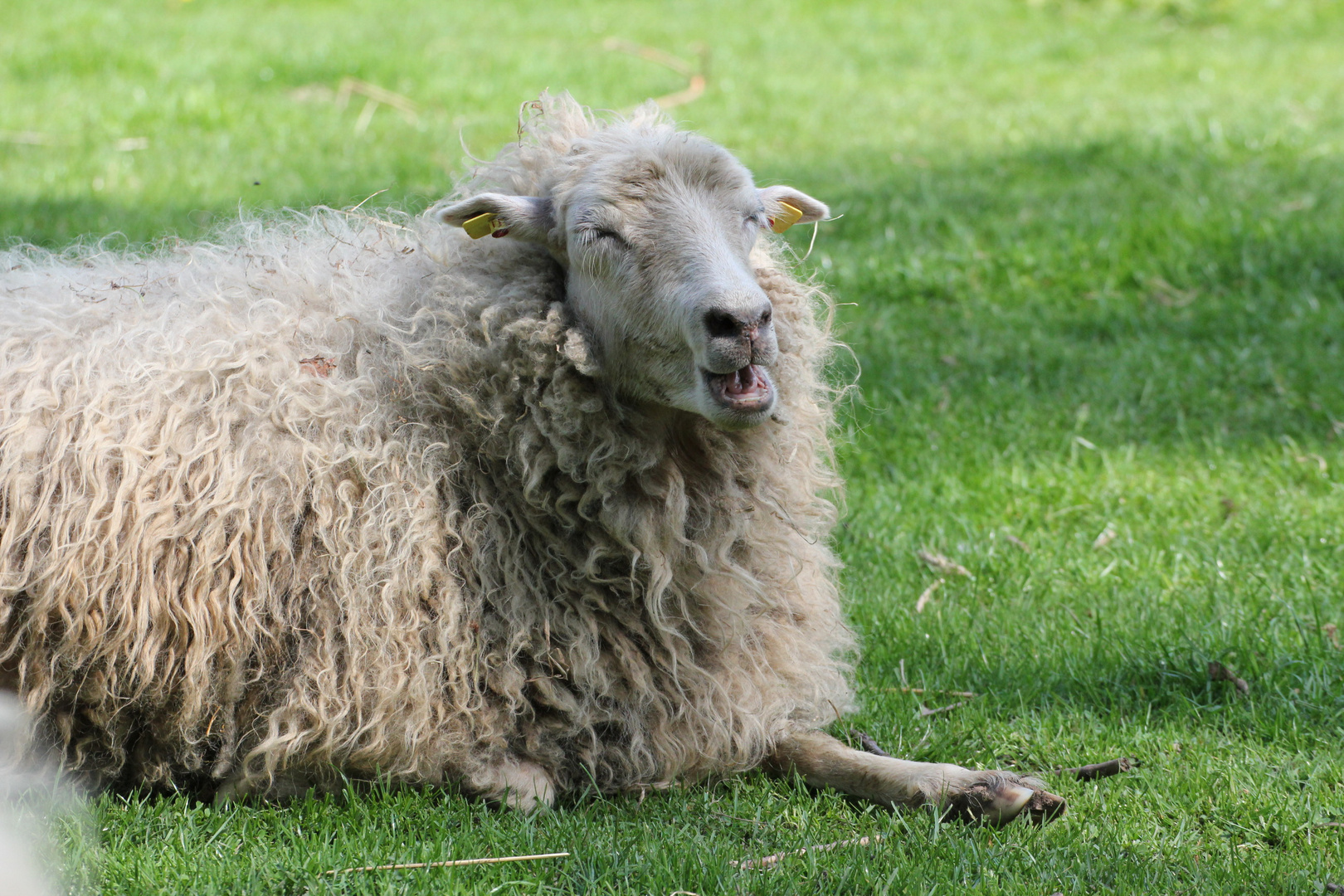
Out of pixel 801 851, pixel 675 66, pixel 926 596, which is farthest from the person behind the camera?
pixel 675 66

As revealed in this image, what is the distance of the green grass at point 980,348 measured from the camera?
3023 mm

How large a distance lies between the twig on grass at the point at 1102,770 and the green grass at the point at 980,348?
53 millimetres

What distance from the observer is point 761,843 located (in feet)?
10.0

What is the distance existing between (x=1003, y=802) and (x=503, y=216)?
1.84 metres

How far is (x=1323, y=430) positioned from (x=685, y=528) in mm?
3378

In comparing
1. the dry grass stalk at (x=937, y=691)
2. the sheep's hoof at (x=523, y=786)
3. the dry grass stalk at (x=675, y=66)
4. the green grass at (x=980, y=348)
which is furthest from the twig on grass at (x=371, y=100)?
the sheep's hoof at (x=523, y=786)

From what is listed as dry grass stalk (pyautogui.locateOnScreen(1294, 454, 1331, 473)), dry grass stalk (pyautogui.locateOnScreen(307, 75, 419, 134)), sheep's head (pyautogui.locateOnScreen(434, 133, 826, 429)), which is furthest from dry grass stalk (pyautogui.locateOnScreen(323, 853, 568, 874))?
dry grass stalk (pyautogui.locateOnScreen(307, 75, 419, 134))

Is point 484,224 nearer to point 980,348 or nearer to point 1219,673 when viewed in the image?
point 1219,673

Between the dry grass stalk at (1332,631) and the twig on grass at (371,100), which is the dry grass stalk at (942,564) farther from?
the twig on grass at (371,100)

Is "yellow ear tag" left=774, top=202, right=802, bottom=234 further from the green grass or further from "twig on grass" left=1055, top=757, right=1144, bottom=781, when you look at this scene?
"twig on grass" left=1055, top=757, right=1144, bottom=781

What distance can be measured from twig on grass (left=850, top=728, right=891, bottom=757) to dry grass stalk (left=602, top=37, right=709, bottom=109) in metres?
6.92

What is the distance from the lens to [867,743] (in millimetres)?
3615

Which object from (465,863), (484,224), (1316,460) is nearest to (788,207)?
(484,224)

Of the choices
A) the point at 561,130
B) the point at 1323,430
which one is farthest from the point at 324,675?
the point at 1323,430
